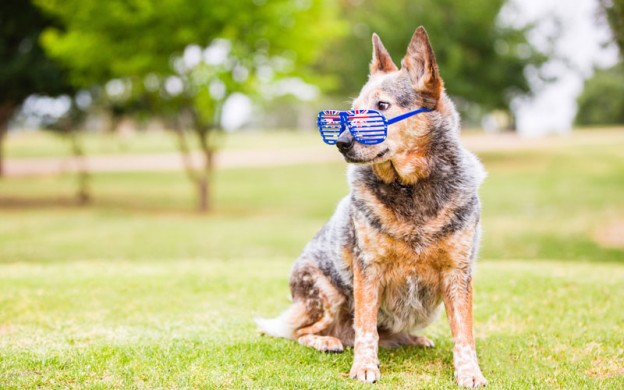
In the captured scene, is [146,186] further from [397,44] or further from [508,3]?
[508,3]

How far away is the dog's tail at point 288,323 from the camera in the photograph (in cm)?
573

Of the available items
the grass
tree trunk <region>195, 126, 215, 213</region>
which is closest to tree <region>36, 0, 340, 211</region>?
tree trunk <region>195, 126, 215, 213</region>

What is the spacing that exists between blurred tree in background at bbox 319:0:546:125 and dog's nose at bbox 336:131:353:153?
26567 millimetres

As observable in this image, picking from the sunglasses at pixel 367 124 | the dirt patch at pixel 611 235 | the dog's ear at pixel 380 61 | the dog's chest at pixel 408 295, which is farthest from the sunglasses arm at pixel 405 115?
the dirt patch at pixel 611 235

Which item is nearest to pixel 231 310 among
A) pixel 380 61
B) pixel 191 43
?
pixel 380 61

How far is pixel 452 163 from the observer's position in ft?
16.4

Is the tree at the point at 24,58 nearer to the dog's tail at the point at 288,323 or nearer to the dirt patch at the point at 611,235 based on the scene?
the dirt patch at the point at 611,235

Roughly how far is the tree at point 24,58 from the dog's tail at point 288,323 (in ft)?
64.8

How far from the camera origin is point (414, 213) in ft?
15.9

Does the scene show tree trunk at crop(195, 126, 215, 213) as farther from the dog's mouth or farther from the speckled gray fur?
the dog's mouth

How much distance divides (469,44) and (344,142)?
29898 millimetres

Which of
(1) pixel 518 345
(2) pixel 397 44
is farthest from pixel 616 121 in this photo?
(1) pixel 518 345

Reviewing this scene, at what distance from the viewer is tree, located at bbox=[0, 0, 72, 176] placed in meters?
22.8

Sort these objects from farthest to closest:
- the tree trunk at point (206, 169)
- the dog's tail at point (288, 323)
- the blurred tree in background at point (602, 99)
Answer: the blurred tree in background at point (602, 99), the tree trunk at point (206, 169), the dog's tail at point (288, 323)
